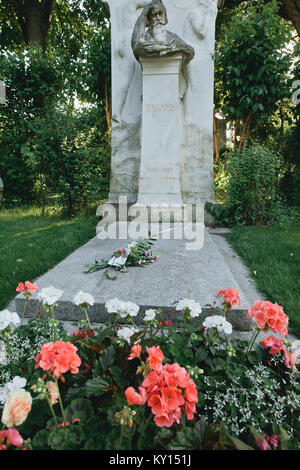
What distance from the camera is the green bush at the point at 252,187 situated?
455 cm

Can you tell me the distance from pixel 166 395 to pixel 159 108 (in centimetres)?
459

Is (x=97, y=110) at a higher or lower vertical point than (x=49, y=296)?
higher

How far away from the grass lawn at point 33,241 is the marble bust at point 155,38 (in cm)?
282

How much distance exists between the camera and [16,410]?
2.45 feet

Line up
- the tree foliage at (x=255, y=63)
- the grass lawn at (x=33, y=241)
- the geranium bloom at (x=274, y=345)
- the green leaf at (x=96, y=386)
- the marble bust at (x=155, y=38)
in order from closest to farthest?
the green leaf at (x=96, y=386) → the geranium bloom at (x=274, y=345) → the grass lawn at (x=33, y=241) → the marble bust at (x=155, y=38) → the tree foliage at (x=255, y=63)

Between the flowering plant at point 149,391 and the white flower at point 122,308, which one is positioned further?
the white flower at point 122,308

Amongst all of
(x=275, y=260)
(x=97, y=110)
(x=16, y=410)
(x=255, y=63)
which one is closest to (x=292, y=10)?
(x=255, y=63)

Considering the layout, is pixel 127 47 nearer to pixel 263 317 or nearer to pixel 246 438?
pixel 263 317

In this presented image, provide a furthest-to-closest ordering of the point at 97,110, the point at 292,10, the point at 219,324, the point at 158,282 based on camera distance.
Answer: the point at 292,10, the point at 97,110, the point at 158,282, the point at 219,324

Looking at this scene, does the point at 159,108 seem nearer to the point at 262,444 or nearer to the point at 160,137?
the point at 160,137

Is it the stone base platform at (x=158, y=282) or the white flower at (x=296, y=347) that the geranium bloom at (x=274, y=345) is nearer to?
the white flower at (x=296, y=347)

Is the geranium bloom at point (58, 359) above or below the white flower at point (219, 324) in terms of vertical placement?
above

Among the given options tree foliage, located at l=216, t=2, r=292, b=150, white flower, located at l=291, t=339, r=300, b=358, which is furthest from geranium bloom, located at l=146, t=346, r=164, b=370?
tree foliage, located at l=216, t=2, r=292, b=150

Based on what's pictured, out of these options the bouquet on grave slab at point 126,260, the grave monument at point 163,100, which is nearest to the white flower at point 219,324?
the bouquet on grave slab at point 126,260
